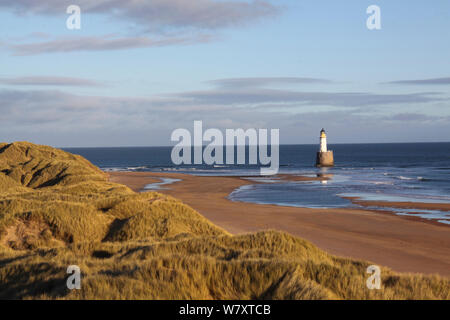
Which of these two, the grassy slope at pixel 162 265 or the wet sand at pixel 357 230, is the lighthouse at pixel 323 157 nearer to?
the wet sand at pixel 357 230

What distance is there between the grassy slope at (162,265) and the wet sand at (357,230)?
717 centimetres

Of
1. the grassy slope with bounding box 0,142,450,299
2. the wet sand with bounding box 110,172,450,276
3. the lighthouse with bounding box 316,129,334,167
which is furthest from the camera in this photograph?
the lighthouse with bounding box 316,129,334,167

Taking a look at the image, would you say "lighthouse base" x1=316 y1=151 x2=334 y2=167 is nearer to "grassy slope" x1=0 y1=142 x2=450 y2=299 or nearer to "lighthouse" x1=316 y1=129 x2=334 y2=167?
"lighthouse" x1=316 y1=129 x2=334 y2=167

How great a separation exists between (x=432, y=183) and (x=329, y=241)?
32.5 meters

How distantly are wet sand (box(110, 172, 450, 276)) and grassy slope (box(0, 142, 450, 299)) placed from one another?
23.5ft

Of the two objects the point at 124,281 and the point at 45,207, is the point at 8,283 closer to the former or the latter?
the point at 124,281

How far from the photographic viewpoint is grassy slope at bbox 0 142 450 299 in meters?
5.28

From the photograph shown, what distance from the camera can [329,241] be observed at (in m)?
19.1

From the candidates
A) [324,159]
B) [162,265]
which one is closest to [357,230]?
[162,265]

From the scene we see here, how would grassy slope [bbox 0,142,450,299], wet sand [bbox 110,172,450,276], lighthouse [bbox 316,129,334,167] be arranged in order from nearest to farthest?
grassy slope [bbox 0,142,450,299]
wet sand [bbox 110,172,450,276]
lighthouse [bbox 316,129,334,167]

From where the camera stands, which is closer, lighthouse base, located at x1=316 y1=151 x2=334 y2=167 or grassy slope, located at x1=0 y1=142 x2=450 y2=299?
grassy slope, located at x1=0 y1=142 x2=450 y2=299

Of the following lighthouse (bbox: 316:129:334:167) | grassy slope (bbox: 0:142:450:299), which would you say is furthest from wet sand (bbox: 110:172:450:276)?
lighthouse (bbox: 316:129:334:167)

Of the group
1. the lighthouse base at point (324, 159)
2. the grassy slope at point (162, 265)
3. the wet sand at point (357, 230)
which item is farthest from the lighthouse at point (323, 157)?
the grassy slope at point (162, 265)

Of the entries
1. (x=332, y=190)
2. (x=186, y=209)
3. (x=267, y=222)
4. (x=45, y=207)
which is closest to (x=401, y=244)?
(x=267, y=222)
